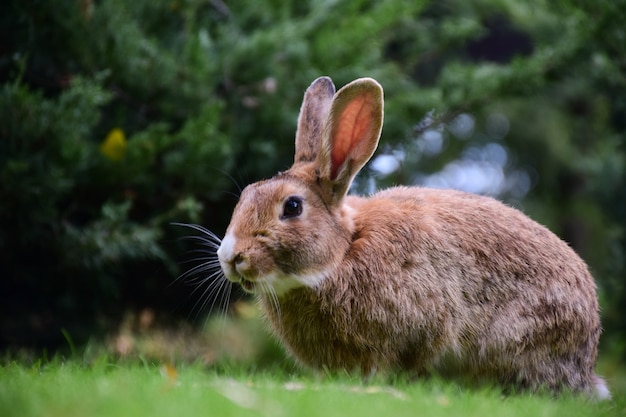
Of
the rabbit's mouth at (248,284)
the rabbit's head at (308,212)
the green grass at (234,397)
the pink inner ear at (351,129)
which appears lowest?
the green grass at (234,397)

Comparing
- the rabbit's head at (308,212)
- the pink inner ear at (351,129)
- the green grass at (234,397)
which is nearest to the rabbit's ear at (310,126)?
the rabbit's head at (308,212)

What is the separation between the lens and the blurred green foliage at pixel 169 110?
16.0ft

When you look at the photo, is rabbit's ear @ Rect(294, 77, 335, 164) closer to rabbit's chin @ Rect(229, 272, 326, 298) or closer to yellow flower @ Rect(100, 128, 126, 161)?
rabbit's chin @ Rect(229, 272, 326, 298)

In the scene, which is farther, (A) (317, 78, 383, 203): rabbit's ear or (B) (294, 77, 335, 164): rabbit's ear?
(B) (294, 77, 335, 164): rabbit's ear

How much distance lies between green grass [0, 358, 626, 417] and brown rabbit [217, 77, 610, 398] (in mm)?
267

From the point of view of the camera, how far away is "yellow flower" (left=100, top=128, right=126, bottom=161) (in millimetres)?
5055

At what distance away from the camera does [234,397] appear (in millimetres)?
2785

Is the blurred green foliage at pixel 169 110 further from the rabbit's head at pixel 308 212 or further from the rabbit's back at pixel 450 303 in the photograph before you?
the rabbit's back at pixel 450 303

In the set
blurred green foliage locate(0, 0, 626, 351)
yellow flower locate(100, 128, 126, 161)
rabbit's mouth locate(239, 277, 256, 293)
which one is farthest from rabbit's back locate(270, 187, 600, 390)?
yellow flower locate(100, 128, 126, 161)

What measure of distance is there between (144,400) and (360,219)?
1.86 metres

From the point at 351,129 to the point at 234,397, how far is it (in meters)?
1.77

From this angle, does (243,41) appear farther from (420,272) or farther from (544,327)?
(544,327)

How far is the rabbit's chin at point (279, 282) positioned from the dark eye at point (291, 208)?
1.03 feet

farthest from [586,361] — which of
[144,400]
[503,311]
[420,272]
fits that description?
[144,400]
